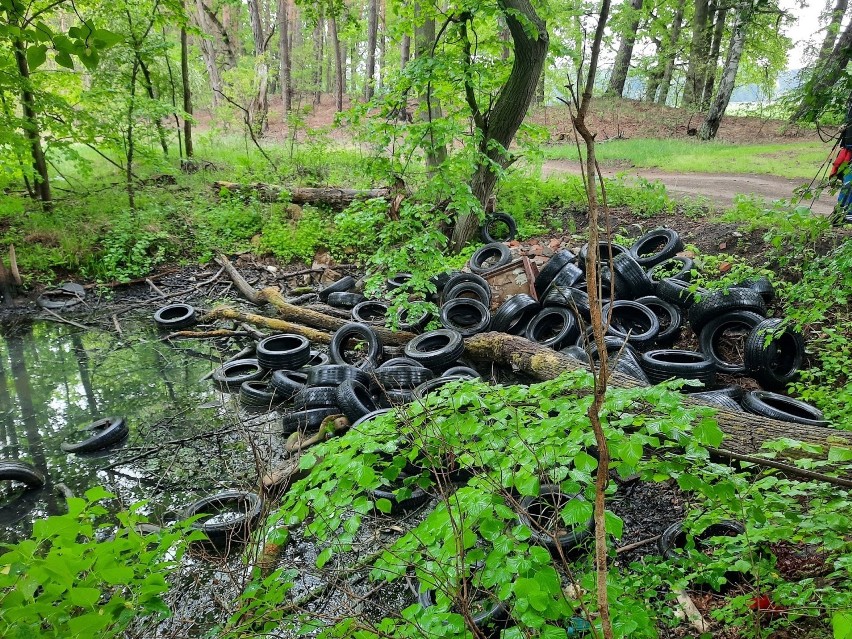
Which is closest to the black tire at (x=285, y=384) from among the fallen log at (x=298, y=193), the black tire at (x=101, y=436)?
the black tire at (x=101, y=436)

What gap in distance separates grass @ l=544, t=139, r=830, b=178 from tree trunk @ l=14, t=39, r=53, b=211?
472 inches

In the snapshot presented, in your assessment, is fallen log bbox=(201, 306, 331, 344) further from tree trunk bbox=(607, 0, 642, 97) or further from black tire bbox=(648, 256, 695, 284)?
tree trunk bbox=(607, 0, 642, 97)

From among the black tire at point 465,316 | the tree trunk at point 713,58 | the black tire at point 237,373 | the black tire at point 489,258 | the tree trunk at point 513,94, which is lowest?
the black tire at point 237,373

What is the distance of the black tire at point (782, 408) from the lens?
430 centimetres

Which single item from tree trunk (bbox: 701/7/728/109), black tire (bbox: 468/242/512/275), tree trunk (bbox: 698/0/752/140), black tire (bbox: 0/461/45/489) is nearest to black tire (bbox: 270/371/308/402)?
black tire (bbox: 0/461/45/489)

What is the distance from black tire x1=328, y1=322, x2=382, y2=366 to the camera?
6801 mm

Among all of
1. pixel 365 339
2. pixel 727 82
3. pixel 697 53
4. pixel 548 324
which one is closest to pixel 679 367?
pixel 548 324

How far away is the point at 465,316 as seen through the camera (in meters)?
7.72

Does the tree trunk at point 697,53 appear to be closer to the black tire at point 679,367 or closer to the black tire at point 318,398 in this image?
the black tire at point 679,367

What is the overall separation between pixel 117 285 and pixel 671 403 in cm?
1158

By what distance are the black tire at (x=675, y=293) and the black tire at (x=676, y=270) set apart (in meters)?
0.17

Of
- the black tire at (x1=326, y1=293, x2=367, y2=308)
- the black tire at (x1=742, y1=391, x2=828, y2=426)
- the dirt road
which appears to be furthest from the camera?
the dirt road

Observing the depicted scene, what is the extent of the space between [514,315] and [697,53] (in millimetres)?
19783

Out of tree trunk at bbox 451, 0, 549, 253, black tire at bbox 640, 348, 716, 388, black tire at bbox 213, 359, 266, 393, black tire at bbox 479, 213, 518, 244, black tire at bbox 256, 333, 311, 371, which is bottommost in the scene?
black tire at bbox 213, 359, 266, 393
